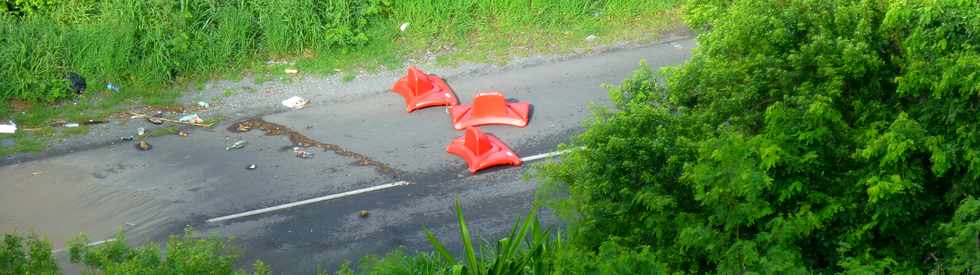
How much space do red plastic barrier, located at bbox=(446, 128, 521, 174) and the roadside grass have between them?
3.29 m

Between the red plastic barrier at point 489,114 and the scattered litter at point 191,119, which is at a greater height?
the red plastic barrier at point 489,114

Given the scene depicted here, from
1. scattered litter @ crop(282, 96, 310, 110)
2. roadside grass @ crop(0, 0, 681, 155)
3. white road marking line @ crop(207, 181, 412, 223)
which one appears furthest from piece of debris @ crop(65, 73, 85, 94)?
white road marking line @ crop(207, 181, 412, 223)

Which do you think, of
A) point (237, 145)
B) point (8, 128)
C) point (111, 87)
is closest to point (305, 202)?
point (237, 145)

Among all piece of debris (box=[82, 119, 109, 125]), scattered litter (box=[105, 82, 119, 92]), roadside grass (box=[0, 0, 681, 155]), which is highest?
roadside grass (box=[0, 0, 681, 155])

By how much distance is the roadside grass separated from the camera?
1595cm

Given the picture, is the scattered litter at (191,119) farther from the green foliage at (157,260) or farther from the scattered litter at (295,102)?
the green foliage at (157,260)

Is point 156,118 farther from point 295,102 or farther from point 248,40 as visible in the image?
point 248,40

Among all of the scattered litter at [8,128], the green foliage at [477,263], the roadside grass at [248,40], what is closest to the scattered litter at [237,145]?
the roadside grass at [248,40]

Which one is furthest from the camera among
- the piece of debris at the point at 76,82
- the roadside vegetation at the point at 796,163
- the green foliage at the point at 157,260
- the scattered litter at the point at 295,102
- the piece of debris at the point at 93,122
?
the piece of debris at the point at 76,82

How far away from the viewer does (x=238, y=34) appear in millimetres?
17078

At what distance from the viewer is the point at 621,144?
9203 millimetres

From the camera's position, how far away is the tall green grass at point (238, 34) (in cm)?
1617

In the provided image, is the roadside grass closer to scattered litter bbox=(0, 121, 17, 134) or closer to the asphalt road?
scattered litter bbox=(0, 121, 17, 134)

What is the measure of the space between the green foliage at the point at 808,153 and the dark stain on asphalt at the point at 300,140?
3.94m
